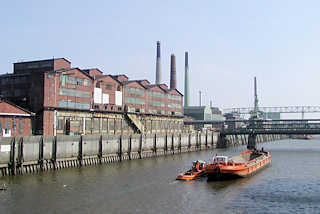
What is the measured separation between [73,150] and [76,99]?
20.9 meters

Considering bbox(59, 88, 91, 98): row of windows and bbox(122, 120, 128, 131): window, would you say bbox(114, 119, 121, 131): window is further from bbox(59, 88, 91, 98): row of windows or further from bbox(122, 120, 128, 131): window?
bbox(59, 88, 91, 98): row of windows

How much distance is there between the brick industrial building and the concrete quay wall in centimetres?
1065

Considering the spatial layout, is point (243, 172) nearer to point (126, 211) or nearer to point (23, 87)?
point (126, 211)

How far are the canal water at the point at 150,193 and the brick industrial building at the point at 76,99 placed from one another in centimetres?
→ 1992

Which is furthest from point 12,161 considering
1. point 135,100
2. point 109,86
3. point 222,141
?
point 222,141

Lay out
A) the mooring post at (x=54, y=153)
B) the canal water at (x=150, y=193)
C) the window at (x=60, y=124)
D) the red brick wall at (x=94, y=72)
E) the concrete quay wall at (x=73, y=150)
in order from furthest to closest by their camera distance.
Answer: the red brick wall at (x=94, y=72) → the window at (x=60, y=124) → the mooring post at (x=54, y=153) → the concrete quay wall at (x=73, y=150) → the canal water at (x=150, y=193)

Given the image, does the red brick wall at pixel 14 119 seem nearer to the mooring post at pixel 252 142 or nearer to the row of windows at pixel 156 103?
the row of windows at pixel 156 103

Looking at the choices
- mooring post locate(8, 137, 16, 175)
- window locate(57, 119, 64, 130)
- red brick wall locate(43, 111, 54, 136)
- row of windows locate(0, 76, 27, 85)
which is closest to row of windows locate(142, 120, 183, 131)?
window locate(57, 119, 64, 130)

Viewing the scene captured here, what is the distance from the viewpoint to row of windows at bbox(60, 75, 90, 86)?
258 ft

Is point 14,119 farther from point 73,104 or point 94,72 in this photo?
point 94,72

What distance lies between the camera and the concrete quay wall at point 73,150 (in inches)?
2062

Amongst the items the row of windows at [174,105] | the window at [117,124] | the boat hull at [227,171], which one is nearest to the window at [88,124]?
the window at [117,124]

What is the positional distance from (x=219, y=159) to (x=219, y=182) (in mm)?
4936

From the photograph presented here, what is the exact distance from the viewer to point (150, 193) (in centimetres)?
4291
